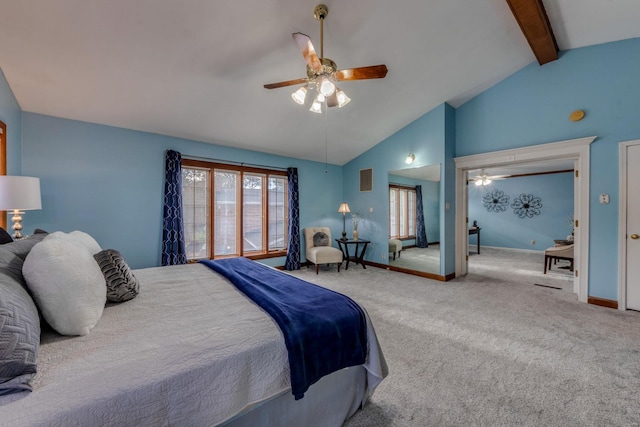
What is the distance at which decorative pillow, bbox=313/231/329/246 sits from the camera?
5.47 metres

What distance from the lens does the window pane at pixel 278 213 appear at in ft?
17.1

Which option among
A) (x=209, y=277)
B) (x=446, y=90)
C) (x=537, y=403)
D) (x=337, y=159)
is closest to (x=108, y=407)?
(x=209, y=277)

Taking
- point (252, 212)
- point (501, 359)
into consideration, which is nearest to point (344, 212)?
point (252, 212)

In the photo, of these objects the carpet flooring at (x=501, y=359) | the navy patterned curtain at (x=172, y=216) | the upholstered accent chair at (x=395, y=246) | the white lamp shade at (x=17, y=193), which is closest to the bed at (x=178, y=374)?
the carpet flooring at (x=501, y=359)

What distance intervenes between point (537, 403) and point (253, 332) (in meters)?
1.90

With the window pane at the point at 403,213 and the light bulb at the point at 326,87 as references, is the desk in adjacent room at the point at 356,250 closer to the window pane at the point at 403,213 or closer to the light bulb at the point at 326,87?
the window pane at the point at 403,213

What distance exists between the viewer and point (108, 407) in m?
0.84

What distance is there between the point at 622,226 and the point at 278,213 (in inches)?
199

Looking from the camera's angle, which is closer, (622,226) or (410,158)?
(622,226)

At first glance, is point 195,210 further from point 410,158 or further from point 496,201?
point 496,201

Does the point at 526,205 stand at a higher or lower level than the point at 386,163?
lower

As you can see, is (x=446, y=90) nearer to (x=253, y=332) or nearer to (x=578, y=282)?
(x=578, y=282)

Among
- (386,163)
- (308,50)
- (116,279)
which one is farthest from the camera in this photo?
(386,163)

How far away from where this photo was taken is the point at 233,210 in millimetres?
4750
